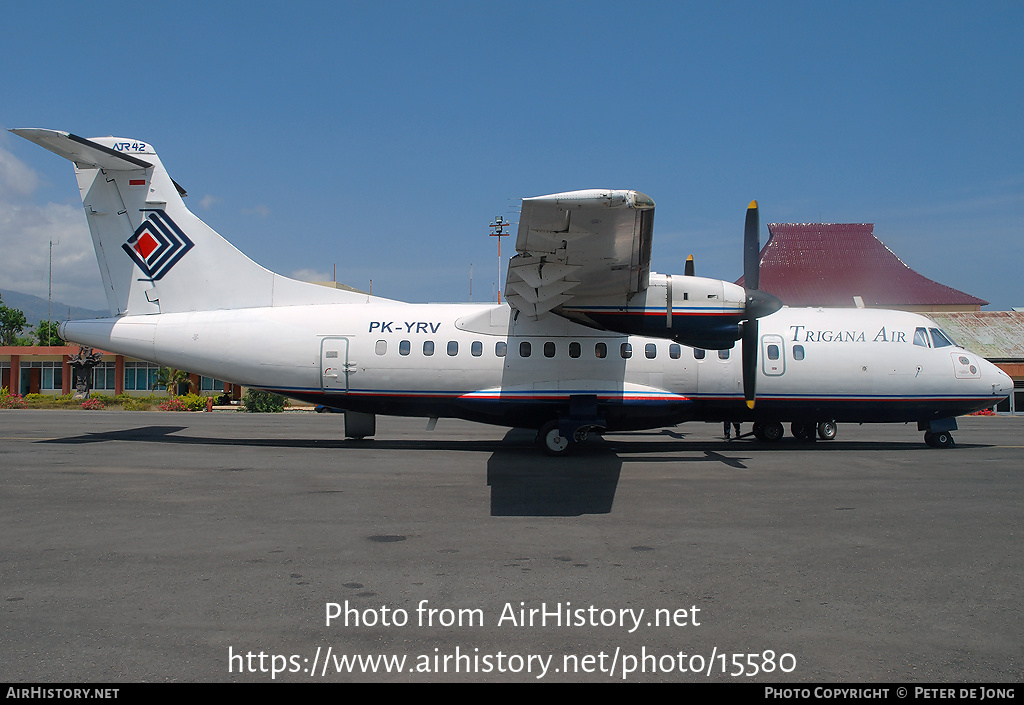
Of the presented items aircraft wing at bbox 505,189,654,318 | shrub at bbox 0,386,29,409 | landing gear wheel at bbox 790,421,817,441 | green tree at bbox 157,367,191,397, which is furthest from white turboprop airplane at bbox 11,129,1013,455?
green tree at bbox 157,367,191,397

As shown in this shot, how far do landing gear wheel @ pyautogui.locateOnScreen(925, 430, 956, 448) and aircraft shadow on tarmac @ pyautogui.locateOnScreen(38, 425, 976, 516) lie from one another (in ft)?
1.00

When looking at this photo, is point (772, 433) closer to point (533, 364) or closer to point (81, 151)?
point (533, 364)

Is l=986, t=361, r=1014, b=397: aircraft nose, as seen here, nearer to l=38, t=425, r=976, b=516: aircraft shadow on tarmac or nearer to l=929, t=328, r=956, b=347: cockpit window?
l=929, t=328, r=956, b=347: cockpit window

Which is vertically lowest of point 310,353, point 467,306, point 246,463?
point 246,463

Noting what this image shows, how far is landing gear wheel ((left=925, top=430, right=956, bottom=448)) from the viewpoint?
16.3 meters

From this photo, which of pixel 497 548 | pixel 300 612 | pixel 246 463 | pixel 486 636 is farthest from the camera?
pixel 246 463

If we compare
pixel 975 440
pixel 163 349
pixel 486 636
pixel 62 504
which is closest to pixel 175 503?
pixel 62 504

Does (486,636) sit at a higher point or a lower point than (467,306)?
lower

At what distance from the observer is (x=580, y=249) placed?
440 inches

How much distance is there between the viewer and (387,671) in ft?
13.1

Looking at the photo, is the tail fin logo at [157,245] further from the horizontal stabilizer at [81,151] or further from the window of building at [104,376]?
the window of building at [104,376]

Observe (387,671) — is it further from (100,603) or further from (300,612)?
(100,603)

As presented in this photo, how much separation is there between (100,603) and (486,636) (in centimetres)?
307

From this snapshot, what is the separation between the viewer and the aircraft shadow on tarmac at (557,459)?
9477mm
